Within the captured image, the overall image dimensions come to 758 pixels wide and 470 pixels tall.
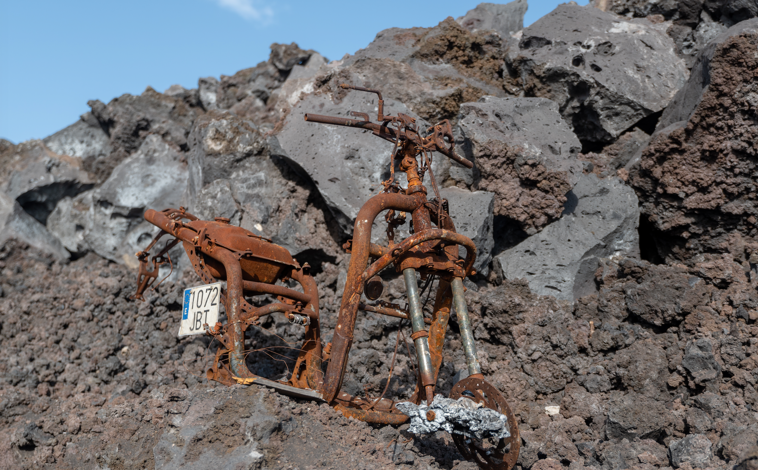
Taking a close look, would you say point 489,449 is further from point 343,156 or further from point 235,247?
point 343,156

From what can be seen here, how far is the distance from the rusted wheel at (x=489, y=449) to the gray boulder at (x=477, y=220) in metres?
3.06

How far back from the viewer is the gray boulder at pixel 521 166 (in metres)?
7.78

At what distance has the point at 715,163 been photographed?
7363 mm

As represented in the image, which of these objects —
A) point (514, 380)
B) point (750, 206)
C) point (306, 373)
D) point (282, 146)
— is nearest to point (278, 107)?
point (282, 146)

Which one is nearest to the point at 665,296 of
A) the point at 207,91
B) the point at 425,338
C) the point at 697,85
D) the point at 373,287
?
the point at 697,85

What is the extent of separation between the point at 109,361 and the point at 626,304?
6440mm

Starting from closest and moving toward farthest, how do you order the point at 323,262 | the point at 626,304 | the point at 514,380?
the point at 514,380, the point at 626,304, the point at 323,262

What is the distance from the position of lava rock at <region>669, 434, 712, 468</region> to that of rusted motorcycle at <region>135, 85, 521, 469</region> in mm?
1455

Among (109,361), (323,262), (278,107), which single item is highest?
(278,107)

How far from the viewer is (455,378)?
6.32 m

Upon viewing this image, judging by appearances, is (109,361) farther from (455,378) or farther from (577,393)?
(577,393)

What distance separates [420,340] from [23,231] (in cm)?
Result: 966

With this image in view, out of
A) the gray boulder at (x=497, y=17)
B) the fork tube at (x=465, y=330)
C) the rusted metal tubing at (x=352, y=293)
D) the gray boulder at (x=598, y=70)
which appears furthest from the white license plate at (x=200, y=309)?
the gray boulder at (x=497, y=17)

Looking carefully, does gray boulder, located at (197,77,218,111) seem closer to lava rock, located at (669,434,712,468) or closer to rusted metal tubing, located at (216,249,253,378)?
rusted metal tubing, located at (216,249,253,378)
